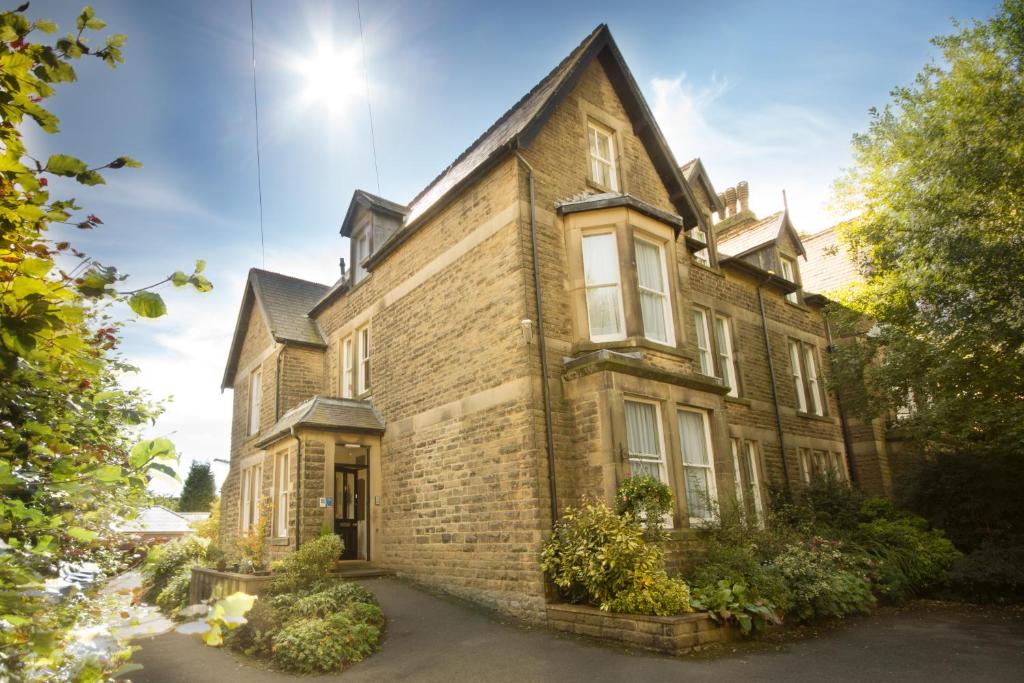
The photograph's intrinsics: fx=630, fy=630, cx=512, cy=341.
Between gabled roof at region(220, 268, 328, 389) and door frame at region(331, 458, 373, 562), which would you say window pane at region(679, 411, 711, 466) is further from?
gabled roof at region(220, 268, 328, 389)

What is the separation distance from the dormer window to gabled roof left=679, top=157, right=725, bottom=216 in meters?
9.34

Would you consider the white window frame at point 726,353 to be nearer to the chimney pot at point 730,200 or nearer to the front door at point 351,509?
the chimney pot at point 730,200

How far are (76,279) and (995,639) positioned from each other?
461 inches

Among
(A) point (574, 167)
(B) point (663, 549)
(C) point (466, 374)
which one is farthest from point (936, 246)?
(C) point (466, 374)

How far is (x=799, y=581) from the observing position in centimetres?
1017

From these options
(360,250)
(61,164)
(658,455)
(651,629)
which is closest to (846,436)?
(658,455)

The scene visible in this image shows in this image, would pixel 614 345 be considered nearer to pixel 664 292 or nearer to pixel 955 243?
pixel 664 292

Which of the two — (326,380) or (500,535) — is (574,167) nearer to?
(500,535)

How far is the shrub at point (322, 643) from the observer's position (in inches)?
332

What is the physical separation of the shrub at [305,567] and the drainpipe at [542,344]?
429cm

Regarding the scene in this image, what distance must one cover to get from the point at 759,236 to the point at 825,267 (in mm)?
4721

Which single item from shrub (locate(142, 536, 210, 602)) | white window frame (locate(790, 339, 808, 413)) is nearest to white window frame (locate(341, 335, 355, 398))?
shrub (locate(142, 536, 210, 602))

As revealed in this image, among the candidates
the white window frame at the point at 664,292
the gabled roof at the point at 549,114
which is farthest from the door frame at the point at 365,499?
the white window frame at the point at 664,292

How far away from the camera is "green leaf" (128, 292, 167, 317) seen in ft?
6.54
